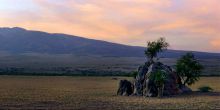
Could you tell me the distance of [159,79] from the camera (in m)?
61.4

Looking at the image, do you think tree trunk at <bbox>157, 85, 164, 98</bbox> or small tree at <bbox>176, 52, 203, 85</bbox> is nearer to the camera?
tree trunk at <bbox>157, 85, 164, 98</bbox>

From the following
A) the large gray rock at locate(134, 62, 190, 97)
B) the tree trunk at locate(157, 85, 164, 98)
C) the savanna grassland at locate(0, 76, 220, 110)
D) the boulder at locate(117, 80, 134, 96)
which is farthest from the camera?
the boulder at locate(117, 80, 134, 96)

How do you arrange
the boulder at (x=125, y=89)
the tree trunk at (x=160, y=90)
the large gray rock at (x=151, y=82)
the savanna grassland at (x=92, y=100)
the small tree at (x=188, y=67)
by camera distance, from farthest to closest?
the small tree at (x=188, y=67) → the boulder at (x=125, y=89) → the large gray rock at (x=151, y=82) → the tree trunk at (x=160, y=90) → the savanna grassland at (x=92, y=100)

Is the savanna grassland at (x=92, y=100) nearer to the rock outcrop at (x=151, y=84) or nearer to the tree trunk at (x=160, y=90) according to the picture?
the tree trunk at (x=160, y=90)

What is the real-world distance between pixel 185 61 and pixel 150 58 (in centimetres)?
556

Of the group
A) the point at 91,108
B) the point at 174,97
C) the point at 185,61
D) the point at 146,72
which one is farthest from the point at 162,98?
the point at 91,108

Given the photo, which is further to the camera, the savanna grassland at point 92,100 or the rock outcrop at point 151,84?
the rock outcrop at point 151,84

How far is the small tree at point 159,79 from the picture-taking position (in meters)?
61.4

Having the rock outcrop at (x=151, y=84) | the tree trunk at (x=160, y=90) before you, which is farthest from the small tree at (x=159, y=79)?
the rock outcrop at (x=151, y=84)

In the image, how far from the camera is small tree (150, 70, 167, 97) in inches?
2419

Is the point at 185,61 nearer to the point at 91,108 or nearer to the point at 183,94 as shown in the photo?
the point at 183,94

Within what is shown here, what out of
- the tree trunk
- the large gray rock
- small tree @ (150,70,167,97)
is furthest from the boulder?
the tree trunk

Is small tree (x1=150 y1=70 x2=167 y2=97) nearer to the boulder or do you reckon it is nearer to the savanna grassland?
the savanna grassland

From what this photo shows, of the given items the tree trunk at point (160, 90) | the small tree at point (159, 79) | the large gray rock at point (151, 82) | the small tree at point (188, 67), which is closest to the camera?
the small tree at point (159, 79)
